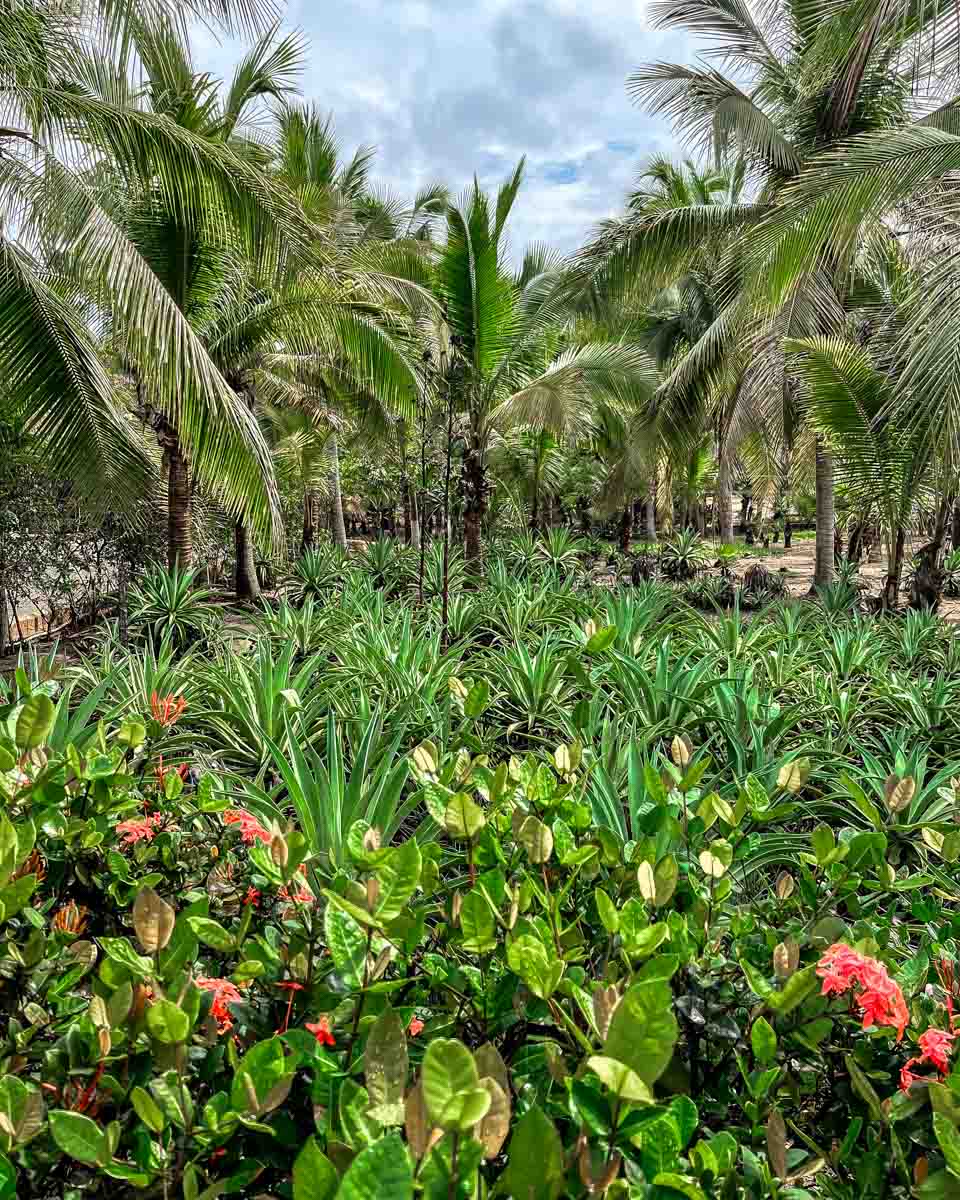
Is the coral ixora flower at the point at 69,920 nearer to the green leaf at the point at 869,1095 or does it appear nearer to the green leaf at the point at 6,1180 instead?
the green leaf at the point at 6,1180

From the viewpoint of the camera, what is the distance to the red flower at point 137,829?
139 cm

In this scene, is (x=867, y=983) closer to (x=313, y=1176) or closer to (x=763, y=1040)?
(x=763, y=1040)

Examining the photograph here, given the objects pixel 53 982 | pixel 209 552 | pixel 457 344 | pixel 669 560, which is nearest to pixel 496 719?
pixel 53 982

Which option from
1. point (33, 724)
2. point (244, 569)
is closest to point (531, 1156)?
point (33, 724)

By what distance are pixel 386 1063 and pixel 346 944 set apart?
18 cm

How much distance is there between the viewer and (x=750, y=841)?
136 centimetres

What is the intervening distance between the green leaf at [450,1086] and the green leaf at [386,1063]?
0.39 feet

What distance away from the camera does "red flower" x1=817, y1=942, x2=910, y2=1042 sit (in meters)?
0.88

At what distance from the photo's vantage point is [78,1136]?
2.24ft

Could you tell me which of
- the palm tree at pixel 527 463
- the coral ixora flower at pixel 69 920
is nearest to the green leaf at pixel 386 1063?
the coral ixora flower at pixel 69 920

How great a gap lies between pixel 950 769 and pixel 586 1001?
2.41 meters

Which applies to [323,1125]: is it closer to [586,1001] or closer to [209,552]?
[586,1001]

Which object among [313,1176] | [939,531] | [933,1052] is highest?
[939,531]

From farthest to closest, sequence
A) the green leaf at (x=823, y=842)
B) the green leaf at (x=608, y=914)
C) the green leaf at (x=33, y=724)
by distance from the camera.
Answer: the green leaf at (x=33, y=724)
the green leaf at (x=823, y=842)
the green leaf at (x=608, y=914)
